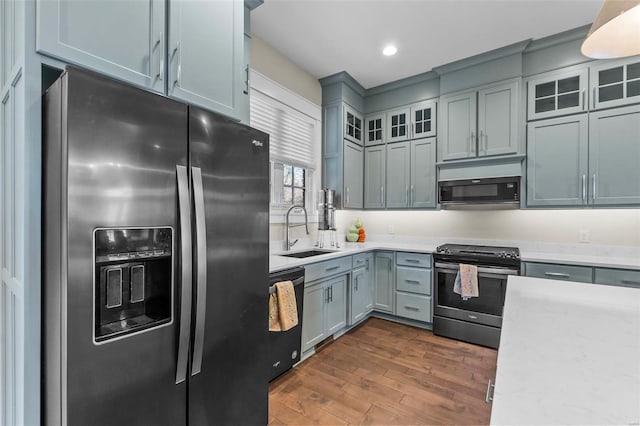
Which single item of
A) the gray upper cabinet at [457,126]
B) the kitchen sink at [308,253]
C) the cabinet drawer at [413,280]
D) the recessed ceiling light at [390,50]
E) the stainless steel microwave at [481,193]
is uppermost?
the recessed ceiling light at [390,50]

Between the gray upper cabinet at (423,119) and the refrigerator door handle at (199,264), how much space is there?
316 centimetres

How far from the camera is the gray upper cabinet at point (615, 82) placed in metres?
2.65

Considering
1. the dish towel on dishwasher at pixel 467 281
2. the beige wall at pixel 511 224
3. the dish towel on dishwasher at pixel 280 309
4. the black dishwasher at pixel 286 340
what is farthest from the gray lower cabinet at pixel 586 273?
the dish towel on dishwasher at pixel 280 309

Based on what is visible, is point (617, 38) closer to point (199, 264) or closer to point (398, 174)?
point (199, 264)

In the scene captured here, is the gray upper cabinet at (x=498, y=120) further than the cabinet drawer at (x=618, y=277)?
Yes

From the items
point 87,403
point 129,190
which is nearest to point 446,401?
point 87,403

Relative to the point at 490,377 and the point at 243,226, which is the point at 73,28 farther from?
the point at 490,377

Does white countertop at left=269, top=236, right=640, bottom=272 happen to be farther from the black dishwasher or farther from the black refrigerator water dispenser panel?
the black refrigerator water dispenser panel

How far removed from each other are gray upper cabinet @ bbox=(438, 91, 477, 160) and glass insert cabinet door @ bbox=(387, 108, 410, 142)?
455mm

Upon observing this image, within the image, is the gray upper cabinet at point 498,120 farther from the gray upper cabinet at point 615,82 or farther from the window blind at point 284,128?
the window blind at point 284,128

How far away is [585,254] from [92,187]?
159 inches

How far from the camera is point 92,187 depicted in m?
0.98

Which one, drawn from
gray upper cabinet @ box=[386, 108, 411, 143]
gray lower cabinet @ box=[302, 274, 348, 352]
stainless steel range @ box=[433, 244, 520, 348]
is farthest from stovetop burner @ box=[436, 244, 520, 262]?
gray upper cabinet @ box=[386, 108, 411, 143]

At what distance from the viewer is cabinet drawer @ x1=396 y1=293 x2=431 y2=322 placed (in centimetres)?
334
